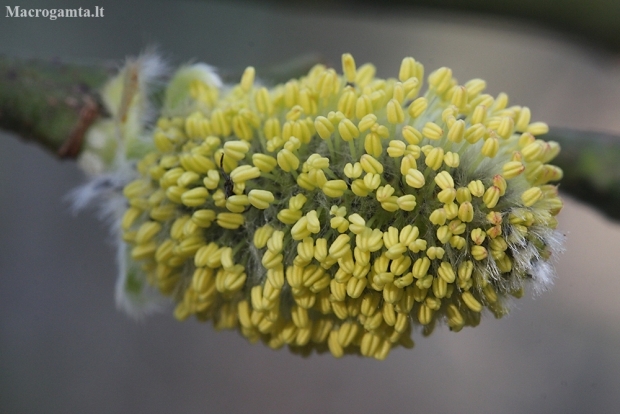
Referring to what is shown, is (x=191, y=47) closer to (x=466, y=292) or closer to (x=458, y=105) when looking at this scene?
(x=458, y=105)

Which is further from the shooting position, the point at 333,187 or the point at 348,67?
the point at 348,67

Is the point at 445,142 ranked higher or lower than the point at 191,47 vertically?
higher

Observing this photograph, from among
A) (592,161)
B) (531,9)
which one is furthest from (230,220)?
(531,9)

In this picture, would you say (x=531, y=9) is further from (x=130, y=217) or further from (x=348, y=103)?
(x=130, y=217)

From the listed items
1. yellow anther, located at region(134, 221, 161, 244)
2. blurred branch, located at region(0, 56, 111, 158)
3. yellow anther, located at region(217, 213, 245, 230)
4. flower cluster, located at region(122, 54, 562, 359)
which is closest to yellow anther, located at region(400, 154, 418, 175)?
flower cluster, located at region(122, 54, 562, 359)

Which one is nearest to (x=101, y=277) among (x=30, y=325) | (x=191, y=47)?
(x=30, y=325)

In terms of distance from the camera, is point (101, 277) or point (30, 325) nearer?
point (30, 325)
